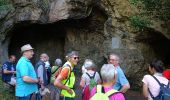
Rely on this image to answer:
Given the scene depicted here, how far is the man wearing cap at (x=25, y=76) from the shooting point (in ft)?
23.1

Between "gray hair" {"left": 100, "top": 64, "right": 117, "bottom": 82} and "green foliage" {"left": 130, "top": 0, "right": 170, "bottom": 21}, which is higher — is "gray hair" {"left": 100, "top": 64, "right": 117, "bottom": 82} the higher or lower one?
the lower one

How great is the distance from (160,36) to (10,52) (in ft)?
28.7

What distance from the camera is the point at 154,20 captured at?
546 inches

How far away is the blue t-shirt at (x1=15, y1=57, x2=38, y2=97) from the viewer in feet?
23.1

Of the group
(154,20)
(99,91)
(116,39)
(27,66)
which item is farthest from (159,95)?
(116,39)

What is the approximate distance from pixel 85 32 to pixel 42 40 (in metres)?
3.27

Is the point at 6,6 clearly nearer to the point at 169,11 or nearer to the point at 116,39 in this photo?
the point at 116,39

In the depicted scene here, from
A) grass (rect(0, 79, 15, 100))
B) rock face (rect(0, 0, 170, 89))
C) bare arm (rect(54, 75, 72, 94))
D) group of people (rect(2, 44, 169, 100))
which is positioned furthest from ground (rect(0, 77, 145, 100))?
bare arm (rect(54, 75, 72, 94))

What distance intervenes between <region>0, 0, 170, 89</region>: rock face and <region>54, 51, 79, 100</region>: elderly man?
8.16 meters

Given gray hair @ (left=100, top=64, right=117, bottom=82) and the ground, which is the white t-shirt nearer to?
gray hair @ (left=100, top=64, right=117, bottom=82)

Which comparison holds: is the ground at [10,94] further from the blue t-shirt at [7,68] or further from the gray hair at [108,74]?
the gray hair at [108,74]

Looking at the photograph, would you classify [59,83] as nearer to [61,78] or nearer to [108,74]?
[61,78]

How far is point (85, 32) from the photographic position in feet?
60.4

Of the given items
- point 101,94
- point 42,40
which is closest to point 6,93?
point 101,94
